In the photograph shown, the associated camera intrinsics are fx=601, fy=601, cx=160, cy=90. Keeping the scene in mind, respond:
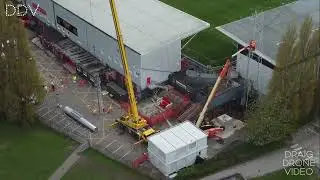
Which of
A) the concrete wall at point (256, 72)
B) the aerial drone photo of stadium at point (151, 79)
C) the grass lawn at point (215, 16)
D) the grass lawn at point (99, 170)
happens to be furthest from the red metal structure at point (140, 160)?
the grass lawn at point (215, 16)

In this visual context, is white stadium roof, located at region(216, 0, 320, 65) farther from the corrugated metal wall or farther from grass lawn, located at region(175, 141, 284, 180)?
grass lawn, located at region(175, 141, 284, 180)

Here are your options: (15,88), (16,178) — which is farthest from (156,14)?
(16,178)

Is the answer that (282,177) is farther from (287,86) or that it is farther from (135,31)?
(135,31)

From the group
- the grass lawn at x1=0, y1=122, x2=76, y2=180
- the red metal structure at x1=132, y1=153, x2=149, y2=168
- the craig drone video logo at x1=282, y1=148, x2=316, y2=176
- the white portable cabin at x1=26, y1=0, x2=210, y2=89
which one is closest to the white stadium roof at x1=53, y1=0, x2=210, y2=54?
the white portable cabin at x1=26, y1=0, x2=210, y2=89

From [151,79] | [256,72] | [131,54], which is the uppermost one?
[131,54]

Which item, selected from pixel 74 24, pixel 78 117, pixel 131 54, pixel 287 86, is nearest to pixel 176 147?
pixel 287 86
